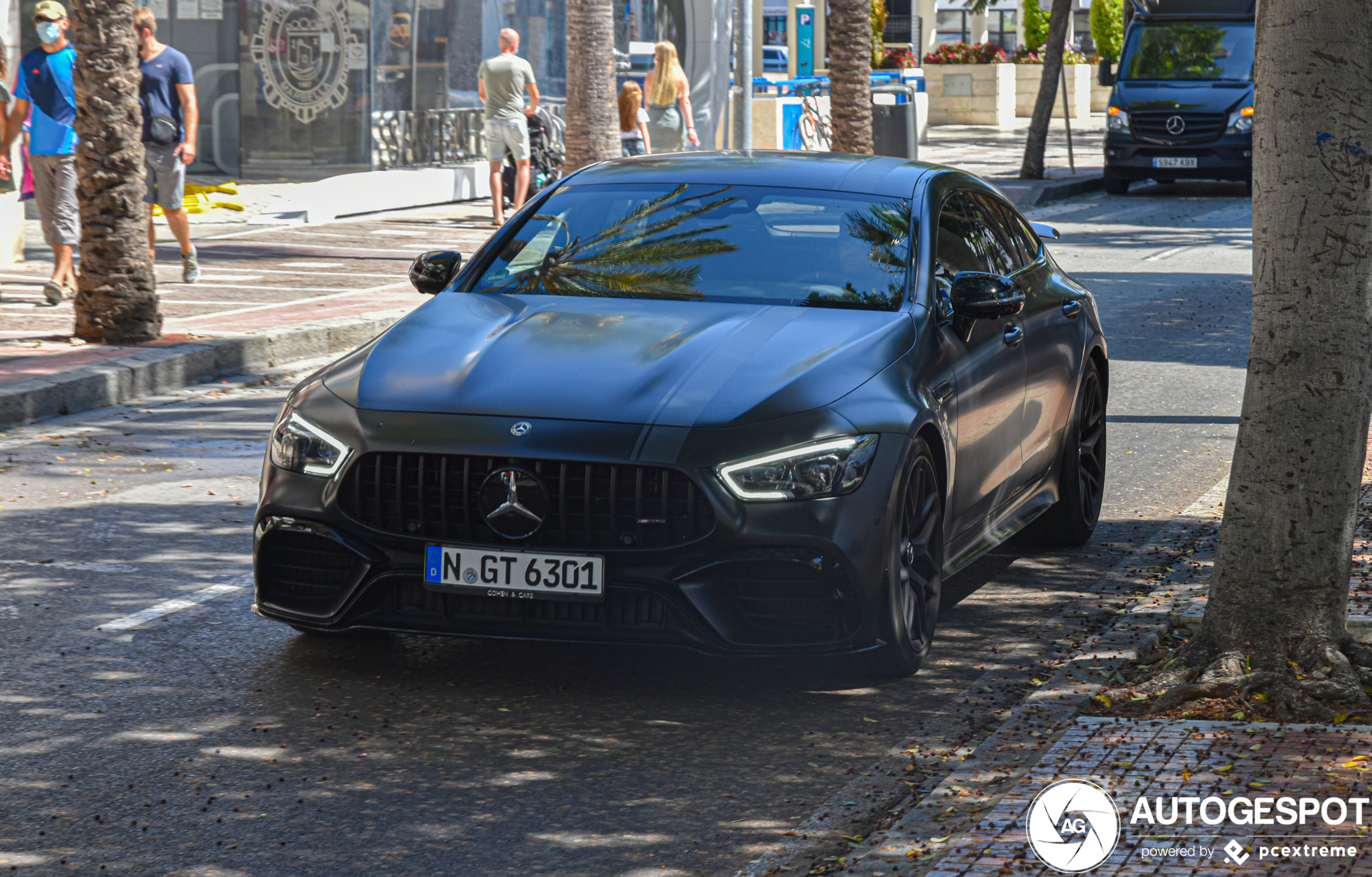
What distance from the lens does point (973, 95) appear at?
160 ft

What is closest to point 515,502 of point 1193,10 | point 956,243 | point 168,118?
point 956,243

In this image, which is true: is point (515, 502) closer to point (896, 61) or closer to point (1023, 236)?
point (1023, 236)

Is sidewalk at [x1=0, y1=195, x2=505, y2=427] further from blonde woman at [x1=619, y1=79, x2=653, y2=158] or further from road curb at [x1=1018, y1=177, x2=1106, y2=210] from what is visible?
road curb at [x1=1018, y1=177, x2=1106, y2=210]

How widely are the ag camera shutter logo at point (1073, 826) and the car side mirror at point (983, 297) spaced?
6.68 feet

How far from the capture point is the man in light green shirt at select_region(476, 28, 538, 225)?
19703 mm

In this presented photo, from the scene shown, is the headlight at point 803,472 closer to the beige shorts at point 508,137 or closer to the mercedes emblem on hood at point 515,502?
the mercedes emblem on hood at point 515,502

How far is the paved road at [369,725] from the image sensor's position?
4156mm

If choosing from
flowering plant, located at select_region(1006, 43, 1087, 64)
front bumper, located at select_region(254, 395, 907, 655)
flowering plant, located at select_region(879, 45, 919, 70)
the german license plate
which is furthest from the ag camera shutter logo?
flowering plant, located at select_region(1006, 43, 1087, 64)

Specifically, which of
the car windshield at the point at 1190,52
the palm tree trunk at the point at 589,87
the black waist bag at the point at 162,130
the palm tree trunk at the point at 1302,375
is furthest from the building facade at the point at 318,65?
the palm tree trunk at the point at 1302,375

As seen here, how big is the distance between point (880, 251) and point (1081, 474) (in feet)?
5.52

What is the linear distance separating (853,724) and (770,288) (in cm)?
161

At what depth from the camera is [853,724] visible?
5086 millimetres

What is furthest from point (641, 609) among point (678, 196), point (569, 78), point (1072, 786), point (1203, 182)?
point (1203, 182)

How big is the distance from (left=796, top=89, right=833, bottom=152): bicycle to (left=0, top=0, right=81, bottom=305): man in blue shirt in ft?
69.0
